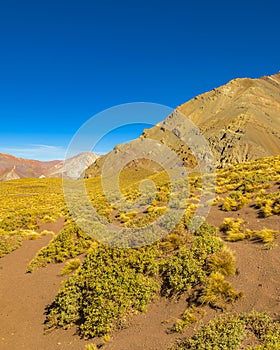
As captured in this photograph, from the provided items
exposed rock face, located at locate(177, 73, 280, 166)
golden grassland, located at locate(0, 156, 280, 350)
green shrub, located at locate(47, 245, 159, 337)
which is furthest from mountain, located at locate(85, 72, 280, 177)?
green shrub, located at locate(47, 245, 159, 337)

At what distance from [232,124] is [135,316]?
421ft

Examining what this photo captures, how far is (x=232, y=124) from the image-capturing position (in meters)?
125

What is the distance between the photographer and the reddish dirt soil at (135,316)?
7447 millimetres

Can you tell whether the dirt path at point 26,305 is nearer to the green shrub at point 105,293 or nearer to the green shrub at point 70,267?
the green shrub at point 70,267

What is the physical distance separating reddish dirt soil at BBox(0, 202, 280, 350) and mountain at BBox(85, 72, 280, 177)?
72.5m

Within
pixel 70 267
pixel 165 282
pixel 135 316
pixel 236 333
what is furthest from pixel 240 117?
pixel 236 333

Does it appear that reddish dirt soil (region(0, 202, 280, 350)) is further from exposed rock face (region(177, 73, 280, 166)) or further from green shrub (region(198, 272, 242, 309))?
exposed rock face (region(177, 73, 280, 166))

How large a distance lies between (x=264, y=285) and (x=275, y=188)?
11.7 meters

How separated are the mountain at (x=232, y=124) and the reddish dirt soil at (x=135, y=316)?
72.5 meters

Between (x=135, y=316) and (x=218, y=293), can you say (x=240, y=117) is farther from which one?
(x=135, y=316)

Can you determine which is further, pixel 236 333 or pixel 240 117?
pixel 240 117

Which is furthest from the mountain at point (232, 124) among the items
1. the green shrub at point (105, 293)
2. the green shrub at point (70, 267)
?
the green shrub at point (105, 293)

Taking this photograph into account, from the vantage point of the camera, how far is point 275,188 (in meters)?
18.2

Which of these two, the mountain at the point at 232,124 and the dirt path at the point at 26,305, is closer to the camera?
the dirt path at the point at 26,305
